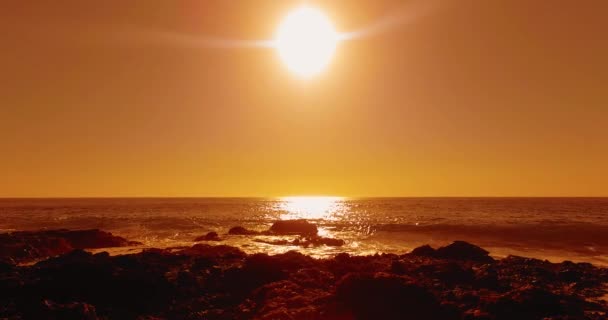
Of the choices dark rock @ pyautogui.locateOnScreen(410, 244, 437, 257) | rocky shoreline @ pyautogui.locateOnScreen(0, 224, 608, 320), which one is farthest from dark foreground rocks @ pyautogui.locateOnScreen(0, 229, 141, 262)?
dark rock @ pyautogui.locateOnScreen(410, 244, 437, 257)

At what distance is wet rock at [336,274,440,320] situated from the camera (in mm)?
11844

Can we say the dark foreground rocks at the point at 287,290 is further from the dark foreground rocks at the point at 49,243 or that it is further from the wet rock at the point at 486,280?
the dark foreground rocks at the point at 49,243

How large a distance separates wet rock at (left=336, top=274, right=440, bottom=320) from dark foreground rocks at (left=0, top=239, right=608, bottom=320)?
0.03m

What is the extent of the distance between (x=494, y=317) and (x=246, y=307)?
781 cm

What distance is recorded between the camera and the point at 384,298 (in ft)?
40.7

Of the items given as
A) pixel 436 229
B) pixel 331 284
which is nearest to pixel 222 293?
pixel 331 284

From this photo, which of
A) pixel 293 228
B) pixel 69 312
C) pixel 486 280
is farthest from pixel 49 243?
pixel 486 280

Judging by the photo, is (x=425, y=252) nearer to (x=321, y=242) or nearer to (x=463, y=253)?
(x=463, y=253)

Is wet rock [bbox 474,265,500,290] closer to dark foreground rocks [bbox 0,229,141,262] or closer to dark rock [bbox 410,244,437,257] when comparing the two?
dark rock [bbox 410,244,437,257]

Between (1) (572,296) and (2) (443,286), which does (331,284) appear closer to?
(2) (443,286)

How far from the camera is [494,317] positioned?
36.3ft

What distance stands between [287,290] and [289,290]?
0.08m

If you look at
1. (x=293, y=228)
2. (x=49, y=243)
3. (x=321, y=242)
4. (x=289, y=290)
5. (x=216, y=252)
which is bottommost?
(x=321, y=242)

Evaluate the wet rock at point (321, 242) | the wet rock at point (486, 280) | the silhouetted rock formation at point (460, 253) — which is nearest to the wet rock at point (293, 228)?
the wet rock at point (321, 242)
